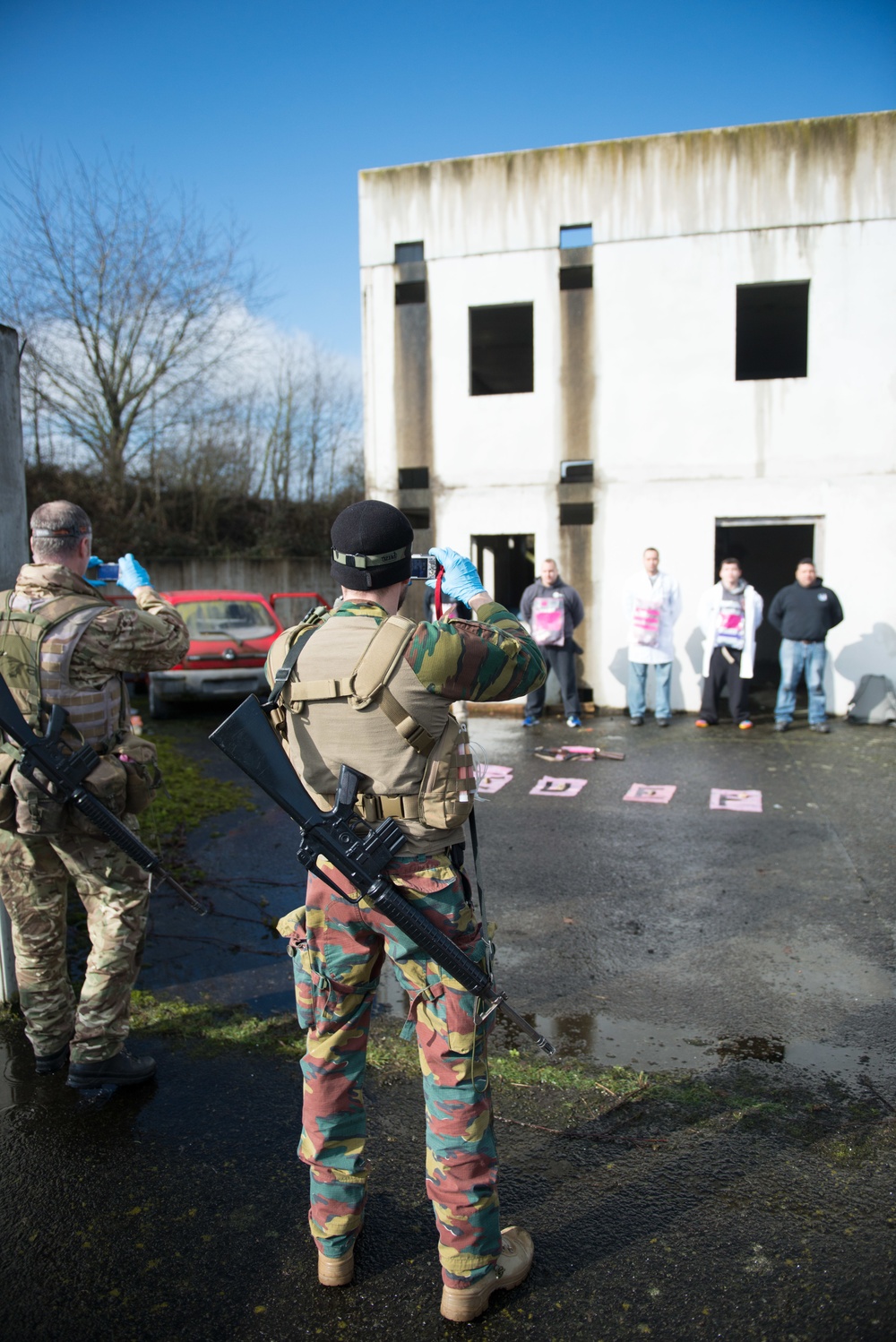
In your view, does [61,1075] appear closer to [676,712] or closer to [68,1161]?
[68,1161]

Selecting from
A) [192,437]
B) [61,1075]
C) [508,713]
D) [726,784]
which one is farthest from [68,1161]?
[192,437]

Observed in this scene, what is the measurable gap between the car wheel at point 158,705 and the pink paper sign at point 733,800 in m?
6.99

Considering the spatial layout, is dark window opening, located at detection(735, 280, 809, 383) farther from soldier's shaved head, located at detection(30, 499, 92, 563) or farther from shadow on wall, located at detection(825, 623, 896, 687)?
soldier's shaved head, located at detection(30, 499, 92, 563)

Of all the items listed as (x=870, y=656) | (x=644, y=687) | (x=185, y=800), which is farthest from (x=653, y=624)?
(x=185, y=800)

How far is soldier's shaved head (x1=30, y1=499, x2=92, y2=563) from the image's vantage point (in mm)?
3266

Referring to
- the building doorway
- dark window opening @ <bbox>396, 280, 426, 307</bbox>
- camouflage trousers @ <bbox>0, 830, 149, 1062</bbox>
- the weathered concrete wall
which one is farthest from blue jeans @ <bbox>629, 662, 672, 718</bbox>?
camouflage trousers @ <bbox>0, 830, 149, 1062</bbox>

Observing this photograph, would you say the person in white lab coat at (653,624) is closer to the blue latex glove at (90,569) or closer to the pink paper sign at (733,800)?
the pink paper sign at (733,800)

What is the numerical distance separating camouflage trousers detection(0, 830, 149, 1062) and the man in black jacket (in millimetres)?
8256

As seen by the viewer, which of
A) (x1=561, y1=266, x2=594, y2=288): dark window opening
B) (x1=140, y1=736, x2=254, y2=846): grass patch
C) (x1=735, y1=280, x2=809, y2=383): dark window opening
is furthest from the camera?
(x1=735, y1=280, x2=809, y2=383): dark window opening

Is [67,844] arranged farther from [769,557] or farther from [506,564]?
[769,557]

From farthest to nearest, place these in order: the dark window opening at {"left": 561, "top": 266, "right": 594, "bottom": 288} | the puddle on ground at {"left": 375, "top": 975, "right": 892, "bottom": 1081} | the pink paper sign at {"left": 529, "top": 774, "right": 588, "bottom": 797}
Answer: the dark window opening at {"left": 561, "top": 266, "right": 594, "bottom": 288}, the pink paper sign at {"left": 529, "top": 774, "right": 588, "bottom": 797}, the puddle on ground at {"left": 375, "top": 975, "right": 892, "bottom": 1081}

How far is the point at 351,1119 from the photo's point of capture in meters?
2.37

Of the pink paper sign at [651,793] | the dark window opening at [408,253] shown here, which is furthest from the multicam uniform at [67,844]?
the dark window opening at [408,253]

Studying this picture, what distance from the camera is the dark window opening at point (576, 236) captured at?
1126 centimetres
